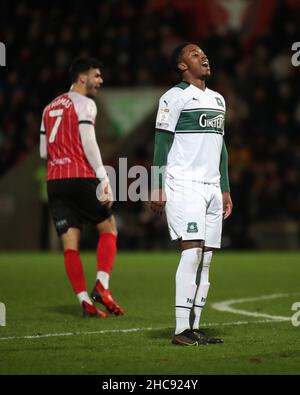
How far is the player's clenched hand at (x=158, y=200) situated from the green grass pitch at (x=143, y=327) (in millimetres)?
924

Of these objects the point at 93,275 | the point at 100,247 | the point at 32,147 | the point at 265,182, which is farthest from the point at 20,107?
the point at 100,247

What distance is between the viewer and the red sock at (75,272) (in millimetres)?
8570

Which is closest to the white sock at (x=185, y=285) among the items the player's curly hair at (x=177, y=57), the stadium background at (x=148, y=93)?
the player's curly hair at (x=177, y=57)

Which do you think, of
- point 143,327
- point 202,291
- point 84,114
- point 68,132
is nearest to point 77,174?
point 68,132

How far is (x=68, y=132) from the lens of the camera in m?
8.65

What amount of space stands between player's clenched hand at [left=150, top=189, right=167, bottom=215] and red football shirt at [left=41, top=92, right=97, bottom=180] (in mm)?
2082

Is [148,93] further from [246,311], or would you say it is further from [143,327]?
[143,327]

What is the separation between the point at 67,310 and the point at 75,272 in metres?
0.51

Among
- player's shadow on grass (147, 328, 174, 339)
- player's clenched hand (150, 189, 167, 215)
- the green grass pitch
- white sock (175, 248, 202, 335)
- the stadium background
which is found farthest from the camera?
the stadium background

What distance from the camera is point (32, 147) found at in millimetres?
19344

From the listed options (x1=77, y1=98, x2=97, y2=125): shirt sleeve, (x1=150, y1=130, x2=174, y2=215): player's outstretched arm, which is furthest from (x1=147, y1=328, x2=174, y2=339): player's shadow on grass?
(x1=77, y1=98, x2=97, y2=125): shirt sleeve

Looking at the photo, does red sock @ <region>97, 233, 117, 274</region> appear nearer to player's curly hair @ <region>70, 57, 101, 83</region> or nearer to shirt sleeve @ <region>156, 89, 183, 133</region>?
Result: player's curly hair @ <region>70, 57, 101, 83</region>

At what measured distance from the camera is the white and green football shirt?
6.83 metres

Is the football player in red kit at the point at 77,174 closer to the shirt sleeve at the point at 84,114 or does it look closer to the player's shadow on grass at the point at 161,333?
the shirt sleeve at the point at 84,114
